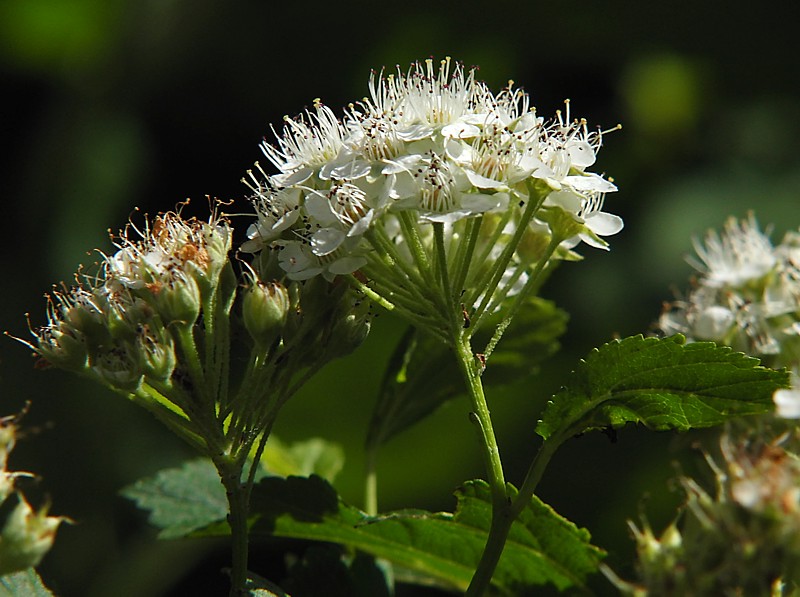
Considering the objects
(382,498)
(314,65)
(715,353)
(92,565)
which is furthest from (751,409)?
(314,65)

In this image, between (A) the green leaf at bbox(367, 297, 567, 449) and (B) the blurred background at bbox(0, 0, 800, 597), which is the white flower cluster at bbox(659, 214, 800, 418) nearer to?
(A) the green leaf at bbox(367, 297, 567, 449)

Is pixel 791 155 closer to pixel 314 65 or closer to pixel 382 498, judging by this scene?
pixel 314 65

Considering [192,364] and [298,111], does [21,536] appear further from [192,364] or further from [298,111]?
[298,111]

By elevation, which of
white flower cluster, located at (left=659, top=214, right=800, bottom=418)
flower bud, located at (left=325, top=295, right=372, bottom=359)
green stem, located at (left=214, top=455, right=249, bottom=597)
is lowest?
green stem, located at (left=214, top=455, right=249, bottom=597)

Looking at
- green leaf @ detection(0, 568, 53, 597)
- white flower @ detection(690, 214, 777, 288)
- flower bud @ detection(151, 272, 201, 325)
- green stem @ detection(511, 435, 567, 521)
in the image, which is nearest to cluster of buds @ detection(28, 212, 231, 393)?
flower bud @ detection(151, 272, 201, 325)

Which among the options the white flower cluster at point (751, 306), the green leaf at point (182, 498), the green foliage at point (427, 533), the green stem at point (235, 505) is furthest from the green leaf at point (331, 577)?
the white flower cluster at point (751, 306)

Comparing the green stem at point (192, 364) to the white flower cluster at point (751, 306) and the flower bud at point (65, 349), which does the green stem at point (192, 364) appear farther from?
the white flower cluster at point (751, 306)
